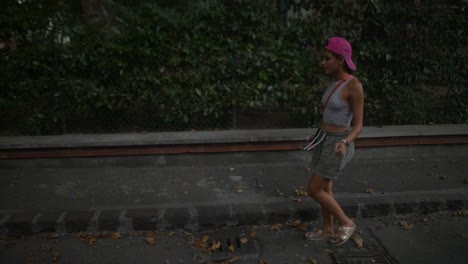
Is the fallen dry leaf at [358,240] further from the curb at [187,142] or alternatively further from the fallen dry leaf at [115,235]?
the fallen dry leaf at [115,235]

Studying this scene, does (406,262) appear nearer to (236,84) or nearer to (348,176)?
(348,176)

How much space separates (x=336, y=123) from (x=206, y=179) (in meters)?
2.07

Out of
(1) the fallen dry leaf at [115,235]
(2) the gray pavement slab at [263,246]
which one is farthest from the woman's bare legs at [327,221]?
(1) the fallen dry leaf at [115,235]

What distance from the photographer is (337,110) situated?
131 inches

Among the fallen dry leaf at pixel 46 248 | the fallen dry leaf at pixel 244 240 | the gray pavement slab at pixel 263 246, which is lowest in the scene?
the gray pavement slab at pixel 263 246

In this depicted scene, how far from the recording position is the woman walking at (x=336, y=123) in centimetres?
325

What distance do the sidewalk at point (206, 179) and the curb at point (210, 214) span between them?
10mm

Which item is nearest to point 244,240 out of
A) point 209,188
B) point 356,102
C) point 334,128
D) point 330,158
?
point 209,188

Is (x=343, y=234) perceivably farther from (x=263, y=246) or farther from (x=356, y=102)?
(x=356, y=102)

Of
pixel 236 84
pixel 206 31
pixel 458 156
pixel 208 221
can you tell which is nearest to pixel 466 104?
pixel 458 156

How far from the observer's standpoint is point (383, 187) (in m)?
4.73

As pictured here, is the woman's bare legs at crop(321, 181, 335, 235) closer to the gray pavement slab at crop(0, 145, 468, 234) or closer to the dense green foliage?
the gray pavement slab at crop(0, 145, 468, 234)

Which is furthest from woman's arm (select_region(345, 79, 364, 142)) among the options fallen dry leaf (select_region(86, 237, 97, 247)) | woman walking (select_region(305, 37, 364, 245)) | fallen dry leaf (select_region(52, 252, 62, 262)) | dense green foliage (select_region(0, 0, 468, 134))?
fallen dry leaf (select_region(52, 252, 62, 262))

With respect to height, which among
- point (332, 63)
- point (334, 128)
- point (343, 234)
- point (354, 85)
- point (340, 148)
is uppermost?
point (332, 63)
